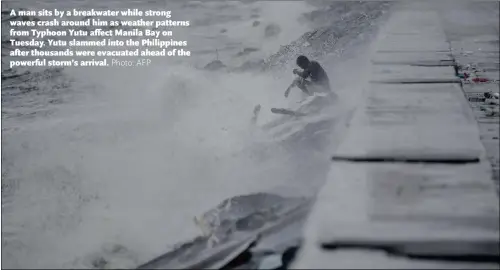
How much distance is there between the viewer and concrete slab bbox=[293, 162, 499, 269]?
58.1 inches

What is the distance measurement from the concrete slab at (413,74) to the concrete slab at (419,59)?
0.07 feet

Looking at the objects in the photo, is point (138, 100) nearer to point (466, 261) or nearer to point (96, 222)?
point (96, 222)

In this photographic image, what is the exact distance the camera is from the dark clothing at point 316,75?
73.8 inches

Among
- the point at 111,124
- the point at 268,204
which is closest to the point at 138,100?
the point at 111,124

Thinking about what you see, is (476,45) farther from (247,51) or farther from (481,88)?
(247,51)

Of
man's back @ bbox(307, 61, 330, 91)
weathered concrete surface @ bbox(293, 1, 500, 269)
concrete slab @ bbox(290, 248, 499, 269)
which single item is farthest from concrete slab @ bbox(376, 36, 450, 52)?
concrete slab @ bbox(290, 248, 499, 269)

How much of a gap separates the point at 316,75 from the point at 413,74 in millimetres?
365

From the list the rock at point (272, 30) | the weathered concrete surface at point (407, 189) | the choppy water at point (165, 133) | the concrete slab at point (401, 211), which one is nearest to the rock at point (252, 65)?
the choppy water at point (165, 133)

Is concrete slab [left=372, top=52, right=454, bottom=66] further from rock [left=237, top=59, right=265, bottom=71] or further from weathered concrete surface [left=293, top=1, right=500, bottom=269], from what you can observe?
rock [left=237, top=59, right=265, bottom=71]

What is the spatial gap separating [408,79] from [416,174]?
448mm

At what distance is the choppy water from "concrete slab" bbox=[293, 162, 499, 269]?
0.15 meters

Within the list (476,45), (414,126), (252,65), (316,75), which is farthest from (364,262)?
(476,45)

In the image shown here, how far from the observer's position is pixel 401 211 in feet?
5.05

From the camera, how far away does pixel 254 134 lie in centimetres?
183
